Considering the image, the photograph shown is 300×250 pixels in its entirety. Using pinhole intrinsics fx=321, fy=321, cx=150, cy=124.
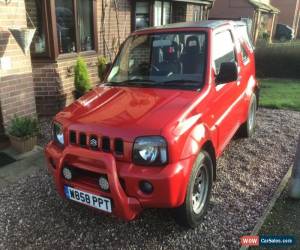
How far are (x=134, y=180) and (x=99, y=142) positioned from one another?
0.46 meters

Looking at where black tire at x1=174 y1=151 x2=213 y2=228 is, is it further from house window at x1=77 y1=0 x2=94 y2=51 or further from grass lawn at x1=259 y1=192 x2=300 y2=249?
house window at x1=77 y1=0 x2=94 y2=51

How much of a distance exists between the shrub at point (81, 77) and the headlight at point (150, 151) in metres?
4.48

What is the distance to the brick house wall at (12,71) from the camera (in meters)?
4.90

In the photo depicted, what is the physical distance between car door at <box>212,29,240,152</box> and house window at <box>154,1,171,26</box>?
6.15 meters

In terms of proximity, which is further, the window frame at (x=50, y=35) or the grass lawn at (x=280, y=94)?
the grass lawn at (x=280, y=94)

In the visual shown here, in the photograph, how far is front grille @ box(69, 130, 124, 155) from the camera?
271 centimetres

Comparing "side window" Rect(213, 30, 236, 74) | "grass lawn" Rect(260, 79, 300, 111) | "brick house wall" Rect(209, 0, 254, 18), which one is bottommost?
"grass lawn" Rect(260, 79, 300, 111)

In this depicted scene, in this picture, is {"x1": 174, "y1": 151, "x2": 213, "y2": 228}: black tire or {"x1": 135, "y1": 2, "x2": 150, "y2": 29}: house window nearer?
{"x1": 174, "y1": 151, "x2": 213, "y2": 228}: black tire

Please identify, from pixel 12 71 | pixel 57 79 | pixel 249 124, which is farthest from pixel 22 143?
pixel 249 124

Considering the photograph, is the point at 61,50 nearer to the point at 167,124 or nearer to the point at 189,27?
the point at 189,27

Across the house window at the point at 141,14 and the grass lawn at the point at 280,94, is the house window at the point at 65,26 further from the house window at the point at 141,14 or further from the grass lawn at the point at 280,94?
the grass lawn at the point at 280,94

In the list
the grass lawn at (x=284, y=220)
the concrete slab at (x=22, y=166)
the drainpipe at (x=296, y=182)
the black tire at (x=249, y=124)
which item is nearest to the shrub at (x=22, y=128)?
the concrete slab at (x=22, y=166)

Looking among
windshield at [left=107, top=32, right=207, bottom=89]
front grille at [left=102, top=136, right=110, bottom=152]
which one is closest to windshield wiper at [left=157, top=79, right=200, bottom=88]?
windshield at [left=107, top=32, right=207, bottom=89]

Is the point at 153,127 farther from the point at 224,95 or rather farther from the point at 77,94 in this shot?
the point at 77,94
